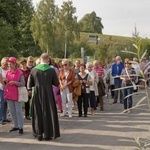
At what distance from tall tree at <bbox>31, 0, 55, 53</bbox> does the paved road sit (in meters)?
37.6

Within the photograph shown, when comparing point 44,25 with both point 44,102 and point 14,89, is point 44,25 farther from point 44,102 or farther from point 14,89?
point 44,102

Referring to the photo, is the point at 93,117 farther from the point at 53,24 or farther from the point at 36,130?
the point at 53,24

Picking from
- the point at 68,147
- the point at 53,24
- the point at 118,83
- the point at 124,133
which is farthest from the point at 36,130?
the point at 53,24

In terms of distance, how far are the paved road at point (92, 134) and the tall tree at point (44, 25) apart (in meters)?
37.6

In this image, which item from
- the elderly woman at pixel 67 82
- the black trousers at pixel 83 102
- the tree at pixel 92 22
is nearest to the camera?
the elderly woman at pixel 67 82

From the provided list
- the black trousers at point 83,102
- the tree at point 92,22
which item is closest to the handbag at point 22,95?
the black trousers at point 83,102

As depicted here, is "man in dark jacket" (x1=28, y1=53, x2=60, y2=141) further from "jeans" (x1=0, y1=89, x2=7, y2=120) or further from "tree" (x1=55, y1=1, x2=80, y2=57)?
"tree" (x1=55, y1=1, x2=80, y2=57)

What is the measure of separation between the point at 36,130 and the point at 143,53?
5.13m

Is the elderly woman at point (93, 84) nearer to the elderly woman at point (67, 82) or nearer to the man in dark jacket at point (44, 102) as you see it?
the elderly woman at point (67, 82)

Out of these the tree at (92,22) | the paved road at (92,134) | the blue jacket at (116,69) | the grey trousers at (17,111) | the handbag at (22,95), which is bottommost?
the paved road at (92,134)

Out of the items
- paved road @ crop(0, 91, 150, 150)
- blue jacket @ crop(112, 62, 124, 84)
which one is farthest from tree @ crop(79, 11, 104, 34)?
paved road @ crop(0, 91, 150, 150)

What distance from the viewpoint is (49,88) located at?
6.80m

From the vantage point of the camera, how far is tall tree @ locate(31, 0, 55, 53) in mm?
46812

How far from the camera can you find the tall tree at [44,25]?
4681 cm
